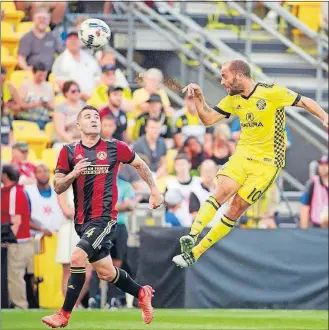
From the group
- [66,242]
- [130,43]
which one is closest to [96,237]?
[66,242]

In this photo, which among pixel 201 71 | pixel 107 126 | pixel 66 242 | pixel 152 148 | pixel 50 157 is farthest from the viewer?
pixel 201 71

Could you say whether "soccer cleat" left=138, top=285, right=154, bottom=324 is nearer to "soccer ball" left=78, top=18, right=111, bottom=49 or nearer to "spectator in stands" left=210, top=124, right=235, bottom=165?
"soccer ball" left=78, top=18, right=111, bottom=49

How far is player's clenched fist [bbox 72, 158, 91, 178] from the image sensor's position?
40.0 feet

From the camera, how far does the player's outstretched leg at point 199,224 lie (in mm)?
12820

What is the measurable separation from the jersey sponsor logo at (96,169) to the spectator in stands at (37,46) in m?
8.14

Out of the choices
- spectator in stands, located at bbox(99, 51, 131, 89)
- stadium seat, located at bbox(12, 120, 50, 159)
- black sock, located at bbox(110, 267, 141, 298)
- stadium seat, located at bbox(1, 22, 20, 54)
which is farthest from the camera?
stadium seat, located at bbox(1, 22, 20, 54)

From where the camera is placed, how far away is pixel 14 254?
17.4 meters

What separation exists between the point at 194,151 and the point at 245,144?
6.22 m

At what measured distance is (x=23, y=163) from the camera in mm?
18609

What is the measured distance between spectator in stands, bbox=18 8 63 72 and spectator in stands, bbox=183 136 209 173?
111 inches

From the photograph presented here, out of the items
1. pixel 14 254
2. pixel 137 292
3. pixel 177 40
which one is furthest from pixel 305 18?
pixel 137 292

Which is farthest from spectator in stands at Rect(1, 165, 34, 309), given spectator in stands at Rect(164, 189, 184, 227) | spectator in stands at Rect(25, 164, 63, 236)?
spectator in stands at Rect(164, 189, 184, 227)

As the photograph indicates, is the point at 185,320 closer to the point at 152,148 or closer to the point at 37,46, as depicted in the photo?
the point at 152,148

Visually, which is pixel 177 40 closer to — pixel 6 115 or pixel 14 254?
pixel 6 115
